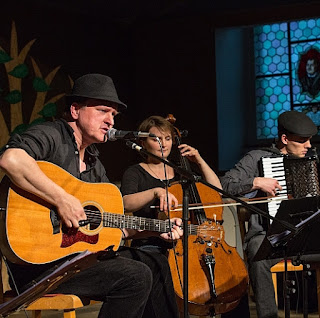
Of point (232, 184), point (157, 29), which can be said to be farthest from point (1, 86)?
point (232, 184)

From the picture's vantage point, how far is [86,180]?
156 inches

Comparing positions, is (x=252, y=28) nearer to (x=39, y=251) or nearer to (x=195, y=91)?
(x=195, y=91)

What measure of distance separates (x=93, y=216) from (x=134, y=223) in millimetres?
298

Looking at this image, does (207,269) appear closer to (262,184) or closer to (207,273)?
(207,273)

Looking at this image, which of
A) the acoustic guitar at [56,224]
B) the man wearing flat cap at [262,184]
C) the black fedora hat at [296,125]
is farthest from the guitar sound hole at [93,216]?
the black fedora hat at [296,125]

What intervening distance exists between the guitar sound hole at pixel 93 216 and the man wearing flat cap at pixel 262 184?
1479 millimetres

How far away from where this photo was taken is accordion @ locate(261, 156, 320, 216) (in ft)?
16.4

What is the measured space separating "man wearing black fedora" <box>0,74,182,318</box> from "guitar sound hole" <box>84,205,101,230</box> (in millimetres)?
83

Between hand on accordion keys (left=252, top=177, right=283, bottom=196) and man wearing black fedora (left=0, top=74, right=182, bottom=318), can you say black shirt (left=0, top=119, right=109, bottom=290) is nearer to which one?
man wearing black fedora (left=0, top=74, right=182, bottom=318)

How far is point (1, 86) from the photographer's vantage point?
645cm

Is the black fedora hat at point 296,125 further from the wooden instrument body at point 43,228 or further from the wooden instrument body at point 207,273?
the wooden instrument body at point 43,228

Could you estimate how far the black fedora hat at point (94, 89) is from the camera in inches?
153

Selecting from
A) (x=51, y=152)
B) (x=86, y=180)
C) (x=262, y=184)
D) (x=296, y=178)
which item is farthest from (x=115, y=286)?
(x=296, y=178)

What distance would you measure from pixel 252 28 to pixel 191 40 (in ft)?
2.36
